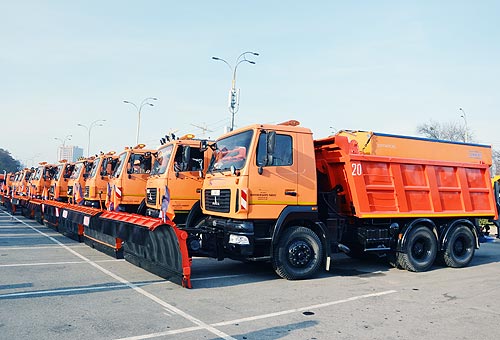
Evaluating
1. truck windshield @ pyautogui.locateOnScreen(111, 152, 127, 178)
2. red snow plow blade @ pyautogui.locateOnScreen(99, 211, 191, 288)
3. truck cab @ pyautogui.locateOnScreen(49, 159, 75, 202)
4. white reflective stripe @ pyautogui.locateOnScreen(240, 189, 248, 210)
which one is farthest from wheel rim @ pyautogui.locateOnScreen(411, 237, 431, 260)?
truck cab @ pyautogui.locateOnScreen(49, 159, 75, 202)

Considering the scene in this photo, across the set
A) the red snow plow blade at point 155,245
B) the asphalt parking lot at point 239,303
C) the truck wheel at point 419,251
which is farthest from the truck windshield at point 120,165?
the truck wheel at point 419,251

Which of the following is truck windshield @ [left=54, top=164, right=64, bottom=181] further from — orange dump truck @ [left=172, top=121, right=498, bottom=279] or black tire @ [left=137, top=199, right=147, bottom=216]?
orange dump truck @ [left=172, top=121, right=498, bottom=279]

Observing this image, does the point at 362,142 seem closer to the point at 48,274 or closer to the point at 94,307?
the point at 94,307

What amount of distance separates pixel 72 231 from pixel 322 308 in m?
9.38

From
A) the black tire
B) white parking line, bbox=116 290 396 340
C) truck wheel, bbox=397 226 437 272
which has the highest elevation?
the black tire

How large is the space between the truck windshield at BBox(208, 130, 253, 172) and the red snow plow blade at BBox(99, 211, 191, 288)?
1.62 m

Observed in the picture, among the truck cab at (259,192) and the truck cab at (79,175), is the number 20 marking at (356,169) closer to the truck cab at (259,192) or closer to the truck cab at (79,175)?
the truck cab at (259,192)

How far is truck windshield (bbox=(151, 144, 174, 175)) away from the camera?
10.6 m

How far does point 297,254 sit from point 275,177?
1.51 m

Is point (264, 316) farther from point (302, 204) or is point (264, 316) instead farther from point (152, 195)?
point (152, 195)

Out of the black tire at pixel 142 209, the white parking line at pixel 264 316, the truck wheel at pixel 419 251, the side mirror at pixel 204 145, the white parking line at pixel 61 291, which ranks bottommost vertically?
the white parking line at pixel 264 316

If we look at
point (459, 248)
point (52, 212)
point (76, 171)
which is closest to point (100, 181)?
point (52, 212)

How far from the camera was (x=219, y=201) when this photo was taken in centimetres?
810

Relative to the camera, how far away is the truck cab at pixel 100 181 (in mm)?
14742
